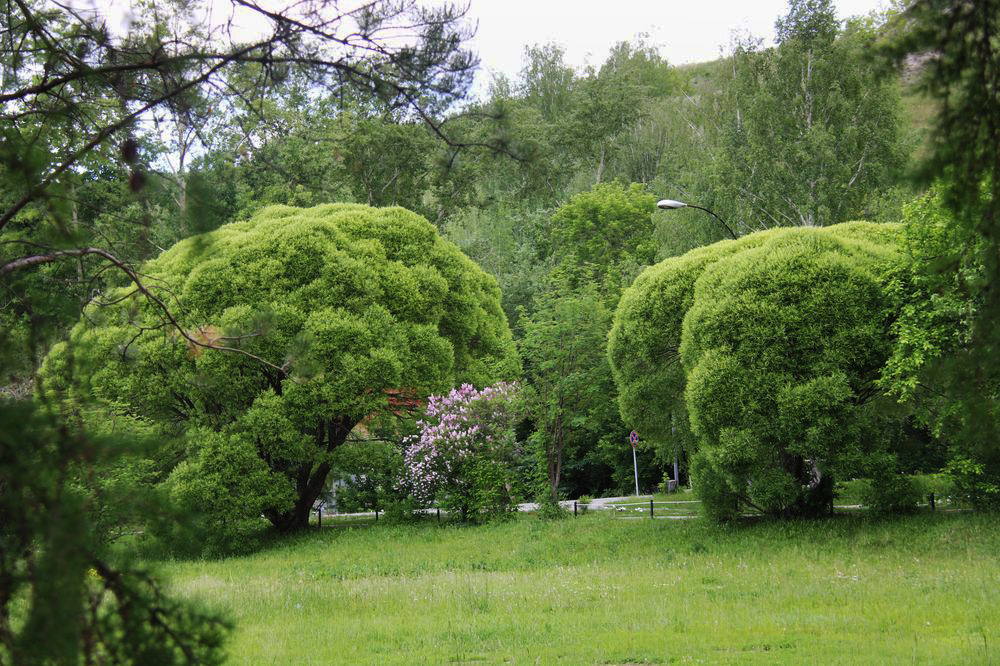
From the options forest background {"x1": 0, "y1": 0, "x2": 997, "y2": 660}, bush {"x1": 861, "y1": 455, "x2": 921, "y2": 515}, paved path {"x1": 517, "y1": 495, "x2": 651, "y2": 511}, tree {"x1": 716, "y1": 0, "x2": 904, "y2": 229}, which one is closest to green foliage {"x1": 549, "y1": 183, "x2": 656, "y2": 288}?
forest background {"x1": 0, "y1": 0, "x2": 997, "y2": 660}

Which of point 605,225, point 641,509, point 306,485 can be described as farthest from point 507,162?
point 605,225

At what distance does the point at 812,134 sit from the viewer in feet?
102

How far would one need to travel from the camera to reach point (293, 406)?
18797mm

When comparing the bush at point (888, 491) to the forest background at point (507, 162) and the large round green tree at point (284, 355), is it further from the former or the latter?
the large round green tree at point (284, 355)

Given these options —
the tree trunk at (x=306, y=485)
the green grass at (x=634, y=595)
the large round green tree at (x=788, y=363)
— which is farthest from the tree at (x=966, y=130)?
the tree trunk at (x=306, y=485)

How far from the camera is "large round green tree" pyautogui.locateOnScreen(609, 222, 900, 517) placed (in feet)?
47.5

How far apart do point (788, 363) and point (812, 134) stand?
18563 millimetres

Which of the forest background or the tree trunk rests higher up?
the forest background

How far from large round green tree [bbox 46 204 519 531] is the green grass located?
2118mm

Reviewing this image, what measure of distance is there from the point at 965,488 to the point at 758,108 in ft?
65.7

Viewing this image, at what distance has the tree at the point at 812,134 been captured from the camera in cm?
3134

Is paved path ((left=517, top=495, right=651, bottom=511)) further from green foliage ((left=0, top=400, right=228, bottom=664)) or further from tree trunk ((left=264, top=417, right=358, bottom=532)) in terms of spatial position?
green foliage ((left=0, top=400, right=228, bottom=664))

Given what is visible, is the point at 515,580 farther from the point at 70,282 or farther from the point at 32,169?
the point at 32,169

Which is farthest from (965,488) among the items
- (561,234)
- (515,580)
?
(561,234)
